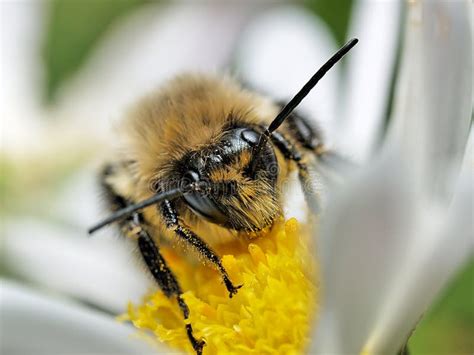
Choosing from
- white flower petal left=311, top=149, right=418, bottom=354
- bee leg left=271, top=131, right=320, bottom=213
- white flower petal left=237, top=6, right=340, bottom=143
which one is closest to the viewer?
white flower petal left=311, top=149, right=418, bottom=354

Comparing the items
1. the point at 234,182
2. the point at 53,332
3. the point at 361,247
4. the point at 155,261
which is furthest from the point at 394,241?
the point at 53,332

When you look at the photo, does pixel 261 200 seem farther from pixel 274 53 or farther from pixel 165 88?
pixel 274 53

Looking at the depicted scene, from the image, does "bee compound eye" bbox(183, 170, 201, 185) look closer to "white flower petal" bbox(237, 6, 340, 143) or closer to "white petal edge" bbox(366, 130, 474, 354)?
"white petal edge" bbox(366, 130, 474, 354)

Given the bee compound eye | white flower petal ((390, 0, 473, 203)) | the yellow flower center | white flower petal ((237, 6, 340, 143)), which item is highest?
white flower petal ((237, 6, 340, 143))

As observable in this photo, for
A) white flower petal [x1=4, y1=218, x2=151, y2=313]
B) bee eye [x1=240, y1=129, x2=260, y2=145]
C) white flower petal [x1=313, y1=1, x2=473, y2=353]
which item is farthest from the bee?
white flower petal [x1=4, y1=218, x2=151, y2=313]

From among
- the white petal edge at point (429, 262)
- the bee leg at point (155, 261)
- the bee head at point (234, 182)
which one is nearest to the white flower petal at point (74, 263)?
the bee leg at point (155, 261)

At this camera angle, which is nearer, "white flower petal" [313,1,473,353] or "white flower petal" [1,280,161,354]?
"white flower petal" [313,1,473,353]

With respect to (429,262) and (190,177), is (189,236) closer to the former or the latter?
(190,177)

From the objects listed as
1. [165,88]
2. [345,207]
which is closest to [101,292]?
[165,88]
